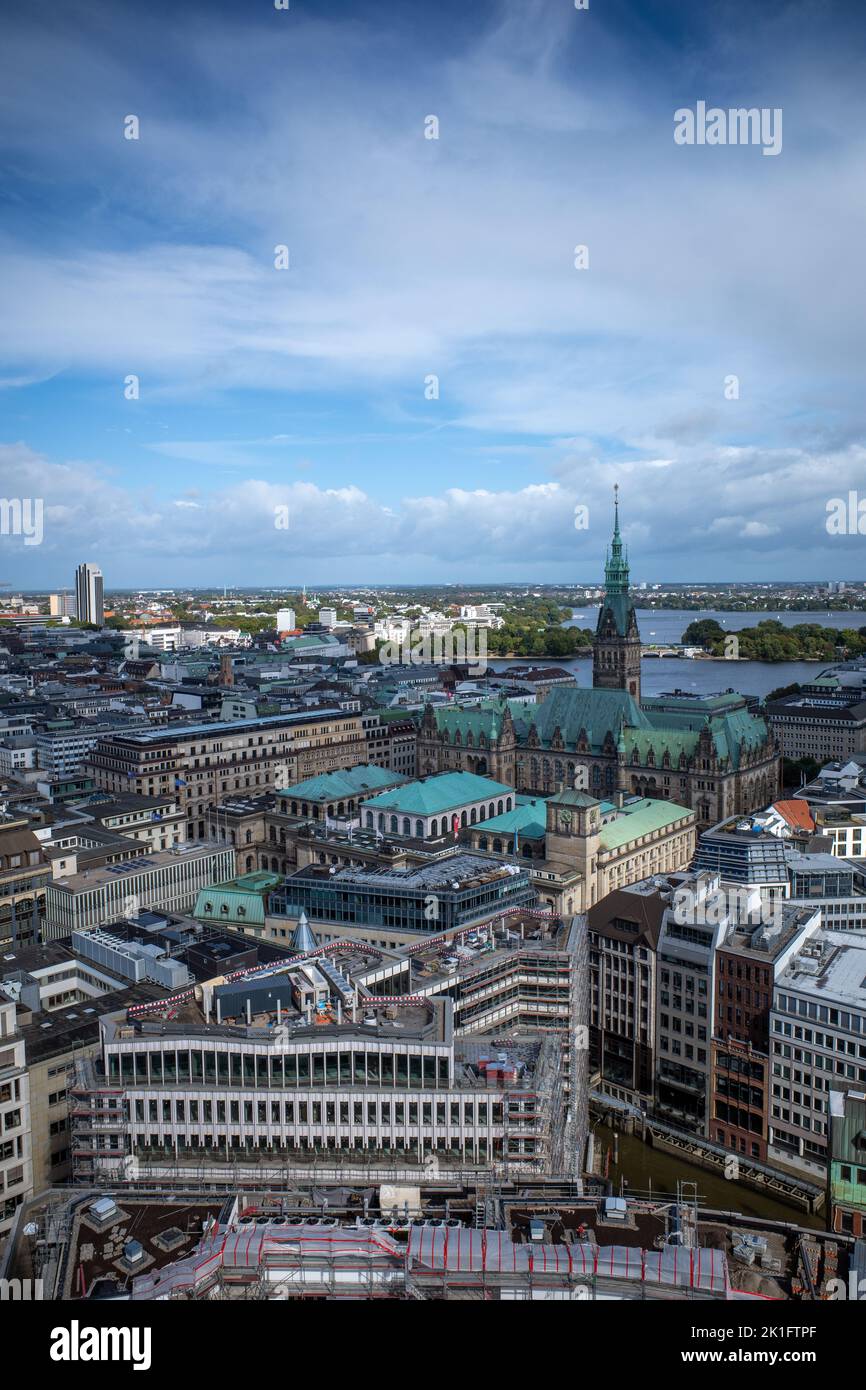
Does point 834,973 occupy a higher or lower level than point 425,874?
lower

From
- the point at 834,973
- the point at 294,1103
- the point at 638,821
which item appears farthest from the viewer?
the point at 638,821

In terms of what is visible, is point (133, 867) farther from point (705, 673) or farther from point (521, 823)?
point (705, 673)

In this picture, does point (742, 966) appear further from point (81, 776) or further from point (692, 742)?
point (81, 776)

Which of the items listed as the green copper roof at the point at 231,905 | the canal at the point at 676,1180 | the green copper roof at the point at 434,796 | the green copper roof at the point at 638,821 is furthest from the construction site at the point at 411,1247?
the green copper roof at the point at 434,796

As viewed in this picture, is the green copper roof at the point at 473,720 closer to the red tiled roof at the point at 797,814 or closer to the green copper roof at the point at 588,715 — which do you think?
the green copper roof at the point at 588,715

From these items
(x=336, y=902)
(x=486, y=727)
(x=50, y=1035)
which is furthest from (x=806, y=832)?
(x=50, y=1035)

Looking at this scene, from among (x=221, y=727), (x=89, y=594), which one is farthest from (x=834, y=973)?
(x=89, y=594)

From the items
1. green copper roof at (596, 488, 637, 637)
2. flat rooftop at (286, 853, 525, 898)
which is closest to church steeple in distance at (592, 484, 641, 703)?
green copper roof at (596, 488, 637, 637)
